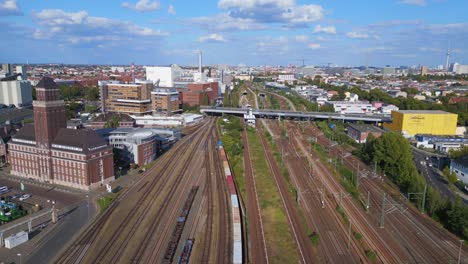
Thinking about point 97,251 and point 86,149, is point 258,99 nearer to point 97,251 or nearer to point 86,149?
point 86,149

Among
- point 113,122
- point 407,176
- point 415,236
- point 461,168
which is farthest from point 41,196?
point 461,168

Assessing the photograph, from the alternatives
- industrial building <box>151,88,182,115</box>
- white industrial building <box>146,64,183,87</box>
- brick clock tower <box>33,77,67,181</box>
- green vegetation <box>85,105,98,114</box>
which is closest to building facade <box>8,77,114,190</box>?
brick clock tower <box>33,77,67,181</box>

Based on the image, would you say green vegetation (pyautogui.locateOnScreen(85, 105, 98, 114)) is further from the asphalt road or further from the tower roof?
the asphalt road

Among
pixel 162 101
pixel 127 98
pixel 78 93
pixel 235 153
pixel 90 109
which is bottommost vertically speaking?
pixel 235 153

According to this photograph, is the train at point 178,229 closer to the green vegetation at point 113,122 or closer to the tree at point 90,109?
the green vegetation at point 113,122

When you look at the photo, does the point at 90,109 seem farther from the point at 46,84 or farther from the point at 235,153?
the point at 46,84

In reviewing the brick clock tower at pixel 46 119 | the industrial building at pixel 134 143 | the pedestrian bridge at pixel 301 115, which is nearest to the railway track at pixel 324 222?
the industrial building at pixel 134 143
